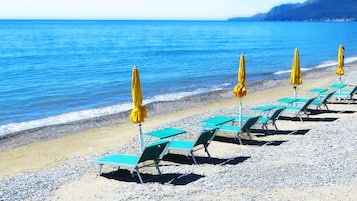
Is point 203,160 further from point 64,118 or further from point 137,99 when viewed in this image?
point 64,118

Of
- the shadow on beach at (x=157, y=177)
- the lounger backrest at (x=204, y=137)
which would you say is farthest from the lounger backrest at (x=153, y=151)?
the lounger backrest at (x=204, y=137)

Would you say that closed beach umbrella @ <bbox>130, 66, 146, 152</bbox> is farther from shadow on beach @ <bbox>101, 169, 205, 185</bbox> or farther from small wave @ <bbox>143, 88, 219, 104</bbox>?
small wave @ <bbox>143, 88, 219, 104</bbox>

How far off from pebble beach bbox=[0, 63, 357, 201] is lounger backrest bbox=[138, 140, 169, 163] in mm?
482

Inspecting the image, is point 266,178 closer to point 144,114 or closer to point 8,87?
point 144,114

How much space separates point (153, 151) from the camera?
944 centimetres

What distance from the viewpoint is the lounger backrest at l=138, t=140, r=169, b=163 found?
9.26m

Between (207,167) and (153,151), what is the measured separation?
1.38 m

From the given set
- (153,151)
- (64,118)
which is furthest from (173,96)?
(153,151)

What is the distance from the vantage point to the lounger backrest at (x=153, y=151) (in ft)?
30.4

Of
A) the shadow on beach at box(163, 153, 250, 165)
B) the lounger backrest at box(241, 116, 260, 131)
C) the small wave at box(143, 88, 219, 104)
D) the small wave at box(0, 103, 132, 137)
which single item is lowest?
the small wave at box(143, 88, 219, 104)

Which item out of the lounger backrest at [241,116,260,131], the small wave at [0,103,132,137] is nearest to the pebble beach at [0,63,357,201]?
the lounger backrest at [241,116,260,131]

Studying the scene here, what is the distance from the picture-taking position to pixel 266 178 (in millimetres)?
8648

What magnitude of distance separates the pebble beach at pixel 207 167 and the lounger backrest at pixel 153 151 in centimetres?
48

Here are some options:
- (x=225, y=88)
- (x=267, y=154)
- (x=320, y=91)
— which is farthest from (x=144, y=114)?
(x=225, y=88)
